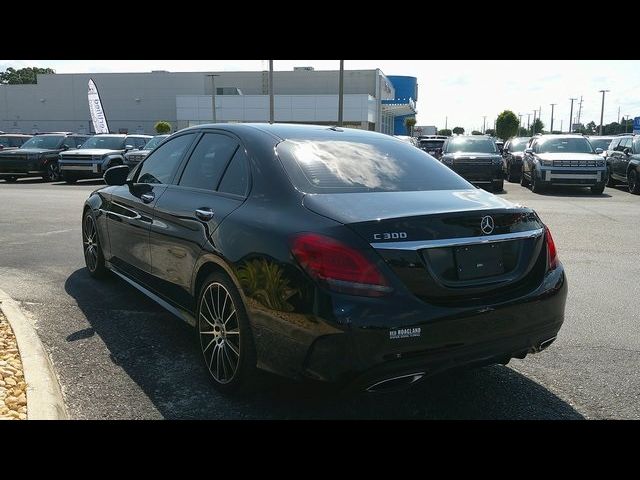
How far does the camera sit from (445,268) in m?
3.00

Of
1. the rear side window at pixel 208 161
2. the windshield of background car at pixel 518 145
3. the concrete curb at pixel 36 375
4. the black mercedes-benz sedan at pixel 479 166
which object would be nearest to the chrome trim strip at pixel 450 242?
the rear side window at pixel 208 161

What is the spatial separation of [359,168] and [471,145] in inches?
614

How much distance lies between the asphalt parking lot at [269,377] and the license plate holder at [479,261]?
27.9 inches

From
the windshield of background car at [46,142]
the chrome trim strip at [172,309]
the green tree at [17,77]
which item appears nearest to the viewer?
the chrome trim strip at [172,309]

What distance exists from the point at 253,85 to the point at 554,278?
7147 centimetres

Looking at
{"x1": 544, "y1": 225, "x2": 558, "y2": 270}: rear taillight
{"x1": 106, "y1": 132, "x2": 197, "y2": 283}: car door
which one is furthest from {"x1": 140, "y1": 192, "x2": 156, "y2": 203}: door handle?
{"x1": 544, "y1": 225, "x2": 558, "y2": 270}: rear taillight

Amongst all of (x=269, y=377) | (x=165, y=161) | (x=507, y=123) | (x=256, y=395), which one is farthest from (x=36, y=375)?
(x=507, y=123)

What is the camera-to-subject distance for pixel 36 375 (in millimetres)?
3639

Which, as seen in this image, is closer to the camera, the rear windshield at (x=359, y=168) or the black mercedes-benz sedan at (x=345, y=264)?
the black mercedes-benz sedan at (x=345, y=264)

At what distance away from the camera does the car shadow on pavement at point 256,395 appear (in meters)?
3.35

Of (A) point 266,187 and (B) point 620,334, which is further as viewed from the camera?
(B) point 620,334

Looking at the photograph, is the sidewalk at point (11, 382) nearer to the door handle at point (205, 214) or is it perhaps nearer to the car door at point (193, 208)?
the car door at point (193, 208)
